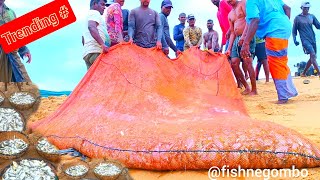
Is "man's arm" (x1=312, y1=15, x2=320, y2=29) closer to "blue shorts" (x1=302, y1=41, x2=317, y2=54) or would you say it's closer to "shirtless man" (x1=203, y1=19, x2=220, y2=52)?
"blue shorts" (x1=302, y1=41, x2=317, y2=54)

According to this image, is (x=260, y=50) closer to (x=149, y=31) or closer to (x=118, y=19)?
(x=149, y=31)

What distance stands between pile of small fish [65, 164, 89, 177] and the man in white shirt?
243 cm

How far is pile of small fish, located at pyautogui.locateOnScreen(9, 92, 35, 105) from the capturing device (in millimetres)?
2591

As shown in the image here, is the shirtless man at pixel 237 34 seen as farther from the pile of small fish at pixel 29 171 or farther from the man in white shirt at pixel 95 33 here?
the pile of small fish at pixel 29 171

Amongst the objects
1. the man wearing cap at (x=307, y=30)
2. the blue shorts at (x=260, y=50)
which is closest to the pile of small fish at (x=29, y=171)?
the blue shorts at (x=260, y=50)

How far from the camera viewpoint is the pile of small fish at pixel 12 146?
7.16 feet

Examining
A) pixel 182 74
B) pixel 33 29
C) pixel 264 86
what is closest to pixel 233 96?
pixel 182 74

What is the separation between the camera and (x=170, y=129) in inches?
110

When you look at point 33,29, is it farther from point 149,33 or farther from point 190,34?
point 190,34

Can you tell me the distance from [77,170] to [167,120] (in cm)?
96

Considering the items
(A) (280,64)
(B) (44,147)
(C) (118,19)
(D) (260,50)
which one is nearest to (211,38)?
(D) (260,50)

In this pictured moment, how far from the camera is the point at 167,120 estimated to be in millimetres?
3080

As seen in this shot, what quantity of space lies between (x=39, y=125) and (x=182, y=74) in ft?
4.74

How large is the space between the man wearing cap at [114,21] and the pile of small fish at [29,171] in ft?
9.77
